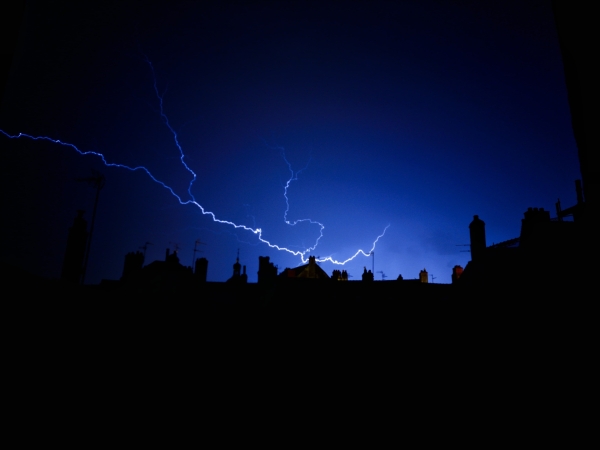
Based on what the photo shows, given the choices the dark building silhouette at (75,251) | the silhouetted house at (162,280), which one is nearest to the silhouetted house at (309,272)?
the silhouetted house at (162,280)

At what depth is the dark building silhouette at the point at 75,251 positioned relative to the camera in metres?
15.9

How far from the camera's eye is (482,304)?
393 centimetres

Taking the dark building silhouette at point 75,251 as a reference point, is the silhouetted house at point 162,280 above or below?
below

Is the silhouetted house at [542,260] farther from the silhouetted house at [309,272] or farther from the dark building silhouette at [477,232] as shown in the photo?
the silhouetted house at [309,272]

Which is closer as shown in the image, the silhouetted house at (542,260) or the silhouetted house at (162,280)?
the silhouetted house at (542,260)

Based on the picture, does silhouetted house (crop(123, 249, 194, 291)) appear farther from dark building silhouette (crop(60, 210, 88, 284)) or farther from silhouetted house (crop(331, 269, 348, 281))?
silhouetted house (crop(331, 269, 348, 281))

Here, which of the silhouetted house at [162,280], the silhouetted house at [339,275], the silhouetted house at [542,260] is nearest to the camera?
the silhouetted house at [542,260]

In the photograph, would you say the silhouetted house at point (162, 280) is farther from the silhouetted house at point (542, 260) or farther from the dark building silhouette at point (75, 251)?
the silhouetted house at point (542, 260)

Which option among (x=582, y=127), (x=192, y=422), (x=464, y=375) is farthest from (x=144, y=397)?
(x=582, y=127)

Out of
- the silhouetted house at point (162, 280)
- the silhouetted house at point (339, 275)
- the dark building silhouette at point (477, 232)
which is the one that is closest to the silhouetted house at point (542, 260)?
the dark building silhouette at point (477, 232)

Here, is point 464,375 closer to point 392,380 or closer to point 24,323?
point 392,380

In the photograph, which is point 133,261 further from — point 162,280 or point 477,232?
point 477,232

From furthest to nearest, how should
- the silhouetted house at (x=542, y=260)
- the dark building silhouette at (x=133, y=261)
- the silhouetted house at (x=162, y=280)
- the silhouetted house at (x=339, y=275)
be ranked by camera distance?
the silhouetted house at (x=339, y=275), the dark building silhouette at (x=133, y=261), the silhouetted house at (x=162, y=280), the silhouetted house at (x=542, y=260)

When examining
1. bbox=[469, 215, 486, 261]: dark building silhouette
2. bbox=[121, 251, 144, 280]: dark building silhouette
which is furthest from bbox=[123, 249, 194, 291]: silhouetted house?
bbox=[469, 215, 486, 261]: dark building silhouette
